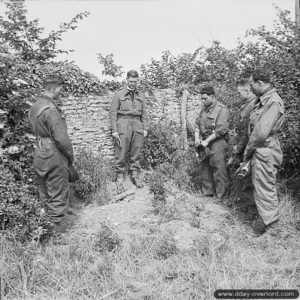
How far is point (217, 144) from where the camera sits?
6539mm

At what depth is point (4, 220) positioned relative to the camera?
4.79 m

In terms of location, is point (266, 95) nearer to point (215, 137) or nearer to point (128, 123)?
point (215, 137)

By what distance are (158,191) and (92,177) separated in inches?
49.5

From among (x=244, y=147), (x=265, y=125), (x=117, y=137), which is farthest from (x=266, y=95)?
(x=117, y=137)

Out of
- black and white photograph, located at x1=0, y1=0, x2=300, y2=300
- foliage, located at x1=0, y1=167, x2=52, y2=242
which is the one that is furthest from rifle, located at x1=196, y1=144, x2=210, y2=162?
foliage, located at x1=0, y1=167, x2=52, y2=242

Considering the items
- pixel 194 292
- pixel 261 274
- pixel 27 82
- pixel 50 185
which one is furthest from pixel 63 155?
pixel 261 274

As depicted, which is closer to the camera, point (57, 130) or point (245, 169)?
point (57, 130)

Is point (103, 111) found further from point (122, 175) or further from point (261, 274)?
point (261, 274)

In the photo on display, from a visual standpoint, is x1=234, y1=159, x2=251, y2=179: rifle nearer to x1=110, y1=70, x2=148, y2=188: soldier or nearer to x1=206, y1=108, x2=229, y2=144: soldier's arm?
x1=206, y1=108, x2=229, y2=144: soldier's arm

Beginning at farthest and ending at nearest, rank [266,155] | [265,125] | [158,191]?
[158,191]
[266,155]
[265,125]

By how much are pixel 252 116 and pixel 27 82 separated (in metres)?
3.62

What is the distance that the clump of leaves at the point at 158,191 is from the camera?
5989 millimetres

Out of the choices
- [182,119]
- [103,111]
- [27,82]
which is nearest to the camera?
[27,82]

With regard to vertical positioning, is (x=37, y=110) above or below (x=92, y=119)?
below
